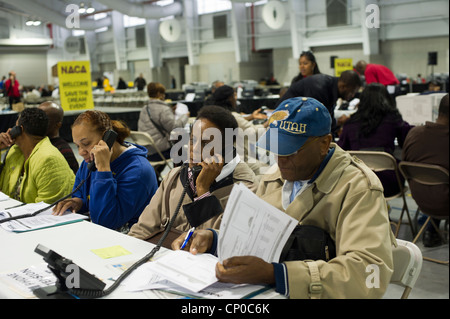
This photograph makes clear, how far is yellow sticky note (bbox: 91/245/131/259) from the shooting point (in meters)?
1.65

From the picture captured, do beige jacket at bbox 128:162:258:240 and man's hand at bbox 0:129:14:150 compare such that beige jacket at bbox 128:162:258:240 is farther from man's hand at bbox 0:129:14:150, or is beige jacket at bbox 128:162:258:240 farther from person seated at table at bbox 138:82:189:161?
person seated at table at bbox 138:82:189:161

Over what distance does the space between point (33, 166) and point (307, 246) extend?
75.8 inches

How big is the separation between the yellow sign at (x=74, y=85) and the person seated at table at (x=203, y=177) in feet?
14.2

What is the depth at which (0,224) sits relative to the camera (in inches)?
83.4

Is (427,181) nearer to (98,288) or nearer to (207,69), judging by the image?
(98,288)

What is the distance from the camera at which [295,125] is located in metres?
1.42

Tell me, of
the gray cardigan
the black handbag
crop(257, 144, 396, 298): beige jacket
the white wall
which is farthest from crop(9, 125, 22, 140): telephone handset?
the white wall

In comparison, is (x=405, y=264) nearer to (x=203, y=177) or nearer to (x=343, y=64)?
(x=203, y=177)

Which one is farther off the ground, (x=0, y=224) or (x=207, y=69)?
(x=207, y=69)

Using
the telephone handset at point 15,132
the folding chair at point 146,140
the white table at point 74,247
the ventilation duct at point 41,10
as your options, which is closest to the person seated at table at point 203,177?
the white table at point 74,247

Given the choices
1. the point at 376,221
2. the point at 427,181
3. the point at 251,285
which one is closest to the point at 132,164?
the point at 251,285

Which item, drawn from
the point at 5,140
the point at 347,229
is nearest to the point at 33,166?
the point at 5,140

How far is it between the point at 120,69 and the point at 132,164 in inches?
856
